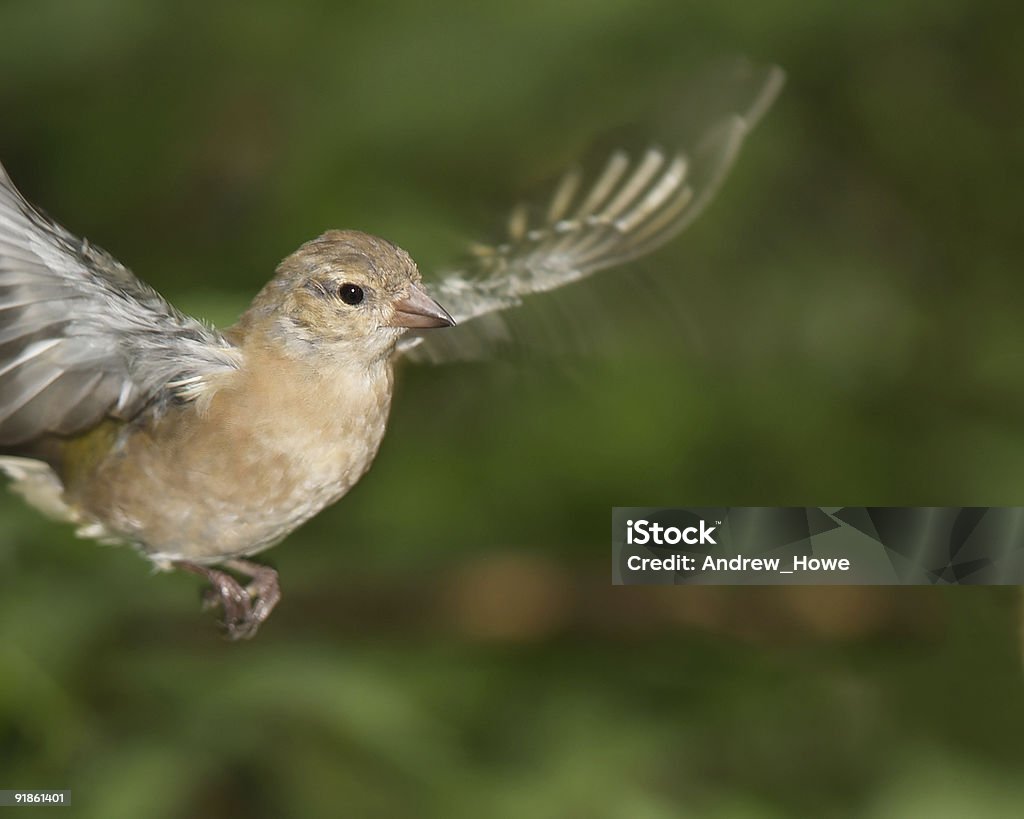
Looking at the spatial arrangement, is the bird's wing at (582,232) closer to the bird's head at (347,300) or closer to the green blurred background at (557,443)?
the bird's head at (347,300)

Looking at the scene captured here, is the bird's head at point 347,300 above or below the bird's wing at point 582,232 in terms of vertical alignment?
below

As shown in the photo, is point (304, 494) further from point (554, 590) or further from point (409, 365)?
point (554, 590)

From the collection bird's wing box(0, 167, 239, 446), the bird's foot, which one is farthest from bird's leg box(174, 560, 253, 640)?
bird's wing box(0, 167, 239, 446)

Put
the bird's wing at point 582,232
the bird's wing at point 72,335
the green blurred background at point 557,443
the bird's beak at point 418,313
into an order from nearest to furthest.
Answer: the bird's wing at point 72,335
the bird's beak at point 418,313
the bird's wing at point 582,232
the green blurred background at point 557,443

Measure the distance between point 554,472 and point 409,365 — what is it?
132 centimetres

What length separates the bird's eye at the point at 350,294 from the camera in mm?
1187

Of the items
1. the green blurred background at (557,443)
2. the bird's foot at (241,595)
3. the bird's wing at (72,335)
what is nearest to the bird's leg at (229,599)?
the bird's foot at (241,595)

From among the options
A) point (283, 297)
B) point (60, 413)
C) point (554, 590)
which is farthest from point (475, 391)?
point (554, 590)

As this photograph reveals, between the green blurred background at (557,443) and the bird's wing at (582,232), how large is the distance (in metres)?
0.58

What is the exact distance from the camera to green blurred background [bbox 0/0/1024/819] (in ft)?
7.45

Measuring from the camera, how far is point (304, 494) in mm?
1196

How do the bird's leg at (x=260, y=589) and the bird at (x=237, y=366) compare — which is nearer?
the bird at (x=237, y=366)

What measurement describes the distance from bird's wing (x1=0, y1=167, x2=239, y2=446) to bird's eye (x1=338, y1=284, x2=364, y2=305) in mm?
130

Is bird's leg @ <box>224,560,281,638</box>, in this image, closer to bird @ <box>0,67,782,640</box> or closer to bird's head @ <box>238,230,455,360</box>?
bird @ <box>0,67,782,640</box>
